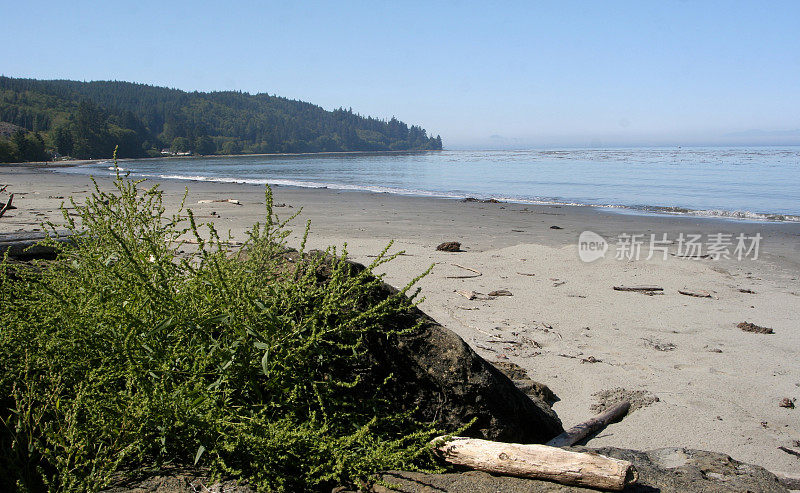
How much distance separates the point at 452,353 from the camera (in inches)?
110

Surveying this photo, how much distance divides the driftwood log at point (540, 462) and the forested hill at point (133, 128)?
3320 inches

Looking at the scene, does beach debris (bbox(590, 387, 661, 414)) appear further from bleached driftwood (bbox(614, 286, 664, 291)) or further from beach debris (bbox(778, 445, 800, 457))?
bleached driftwood (bbox(614, 286, 664, 291))

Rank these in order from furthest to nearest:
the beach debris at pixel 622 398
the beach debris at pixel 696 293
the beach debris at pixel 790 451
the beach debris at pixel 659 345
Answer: the beach debris at pixel 696 293, the beach debris at pixel 659 345, the beach debris at pixel 622 398, the beach debris at pixel 790 451

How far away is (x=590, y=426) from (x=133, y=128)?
5835 inches

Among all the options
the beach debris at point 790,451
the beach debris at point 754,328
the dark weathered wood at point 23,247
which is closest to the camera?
the beach debris at point 790,451

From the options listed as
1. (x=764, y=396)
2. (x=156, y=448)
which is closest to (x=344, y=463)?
(x=156, y=448)

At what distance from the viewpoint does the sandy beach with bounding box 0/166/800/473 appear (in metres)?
3.77

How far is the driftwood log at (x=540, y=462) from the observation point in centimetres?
219

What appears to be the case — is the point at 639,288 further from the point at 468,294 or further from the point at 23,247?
the point at 23,247

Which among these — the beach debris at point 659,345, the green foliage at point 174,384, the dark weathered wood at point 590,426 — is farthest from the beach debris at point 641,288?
the green foliage at point 174,384

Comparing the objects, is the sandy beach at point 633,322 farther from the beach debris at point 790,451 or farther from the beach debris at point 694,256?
the beach debris at point 694,256

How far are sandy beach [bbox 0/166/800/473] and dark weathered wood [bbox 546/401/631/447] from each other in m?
0.07

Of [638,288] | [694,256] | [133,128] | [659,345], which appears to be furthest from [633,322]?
[133,128]

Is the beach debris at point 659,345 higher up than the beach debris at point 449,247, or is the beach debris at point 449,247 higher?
the beach debris at point 449,247
